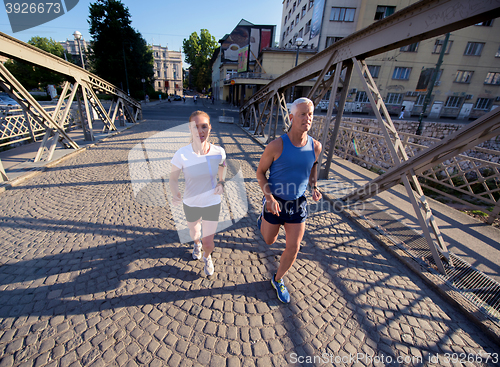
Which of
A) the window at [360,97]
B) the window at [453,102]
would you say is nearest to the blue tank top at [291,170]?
the window at [360,97]

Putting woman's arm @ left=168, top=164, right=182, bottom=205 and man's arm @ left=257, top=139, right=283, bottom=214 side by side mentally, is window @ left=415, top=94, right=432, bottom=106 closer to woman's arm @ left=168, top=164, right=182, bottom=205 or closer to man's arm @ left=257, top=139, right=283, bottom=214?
man's arm @ left=257, top=139, right=283, bottom=214

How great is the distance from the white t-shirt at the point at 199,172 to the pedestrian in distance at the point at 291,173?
58cm

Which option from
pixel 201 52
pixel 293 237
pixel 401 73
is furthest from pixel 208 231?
pixel 201 52

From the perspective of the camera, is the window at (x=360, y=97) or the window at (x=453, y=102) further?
the window at (x=360, y=97)

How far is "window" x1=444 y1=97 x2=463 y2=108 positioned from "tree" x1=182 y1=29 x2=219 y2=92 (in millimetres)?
60425

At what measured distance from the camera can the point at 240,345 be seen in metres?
1.92

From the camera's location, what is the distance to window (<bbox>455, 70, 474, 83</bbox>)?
89.5 ft

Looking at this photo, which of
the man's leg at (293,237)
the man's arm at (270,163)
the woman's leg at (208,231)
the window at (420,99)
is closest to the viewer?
the man's arm at (270,163)

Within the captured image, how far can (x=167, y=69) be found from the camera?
79.1 meters

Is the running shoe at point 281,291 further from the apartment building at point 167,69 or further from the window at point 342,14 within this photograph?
the apartment building at point 167,69

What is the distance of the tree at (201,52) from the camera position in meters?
64.5

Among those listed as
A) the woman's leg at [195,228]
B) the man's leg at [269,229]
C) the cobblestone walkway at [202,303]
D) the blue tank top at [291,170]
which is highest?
the blue tank top at [291,170]

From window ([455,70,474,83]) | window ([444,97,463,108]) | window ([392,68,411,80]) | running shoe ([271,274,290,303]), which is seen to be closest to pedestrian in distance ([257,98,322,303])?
running shoe ([271,274,290,303])

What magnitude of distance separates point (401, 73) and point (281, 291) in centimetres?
3638
